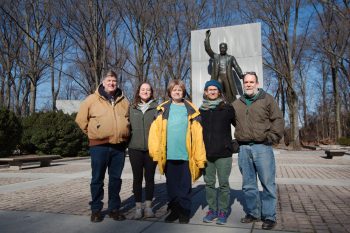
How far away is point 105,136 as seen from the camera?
→ 4.34 meters

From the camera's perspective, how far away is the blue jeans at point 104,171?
4406mm

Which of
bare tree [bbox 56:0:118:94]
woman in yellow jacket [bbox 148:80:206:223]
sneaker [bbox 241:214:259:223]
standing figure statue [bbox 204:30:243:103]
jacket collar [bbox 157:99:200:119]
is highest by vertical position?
bare tree [bbox 56:0:118:94]

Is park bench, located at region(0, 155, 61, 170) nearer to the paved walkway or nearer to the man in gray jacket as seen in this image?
the paved walkway

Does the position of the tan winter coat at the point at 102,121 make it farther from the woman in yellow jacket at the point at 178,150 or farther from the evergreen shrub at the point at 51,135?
the evergreen shrub at the point at 51,135

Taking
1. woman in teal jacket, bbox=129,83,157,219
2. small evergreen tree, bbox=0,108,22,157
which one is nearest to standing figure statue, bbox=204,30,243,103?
small evergreen tree, bbox=0,108,22,157

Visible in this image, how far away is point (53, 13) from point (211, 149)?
2170 cm

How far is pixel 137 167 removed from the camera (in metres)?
4.57

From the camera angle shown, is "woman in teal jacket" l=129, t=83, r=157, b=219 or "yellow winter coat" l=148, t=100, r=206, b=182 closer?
"yellow winter coat" l=148, t=100, r=206, b=182

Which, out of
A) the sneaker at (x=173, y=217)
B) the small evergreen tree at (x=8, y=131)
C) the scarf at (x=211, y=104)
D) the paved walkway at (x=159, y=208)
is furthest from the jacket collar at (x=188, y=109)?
the small evergreen tree at (x=8, y=131)

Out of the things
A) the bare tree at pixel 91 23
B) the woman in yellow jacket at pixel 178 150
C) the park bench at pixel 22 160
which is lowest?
the park bench at pixel 22 160

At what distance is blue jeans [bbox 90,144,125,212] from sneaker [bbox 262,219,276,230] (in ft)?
5.97

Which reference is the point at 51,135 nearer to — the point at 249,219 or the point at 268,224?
the point at 249,219

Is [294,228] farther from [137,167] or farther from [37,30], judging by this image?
[37,30]

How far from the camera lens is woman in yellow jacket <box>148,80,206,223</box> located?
426 cm
